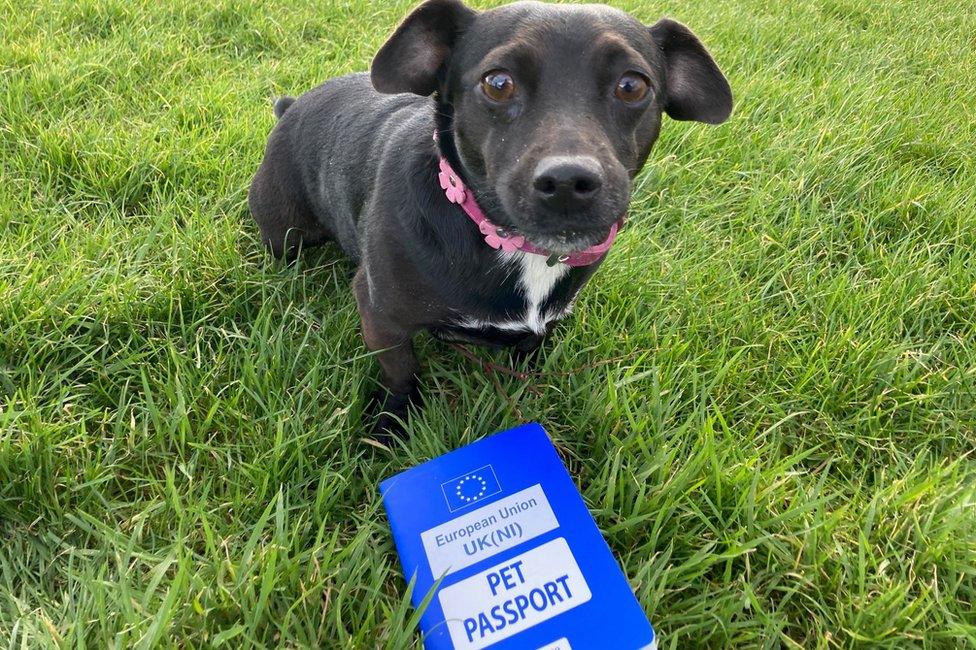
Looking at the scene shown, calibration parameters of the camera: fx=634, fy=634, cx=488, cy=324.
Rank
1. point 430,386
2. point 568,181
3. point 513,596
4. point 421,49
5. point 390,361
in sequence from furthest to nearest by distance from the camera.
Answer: point 430,386 < point 390,361 < point 421,49 < point 513,596 < point 568,181

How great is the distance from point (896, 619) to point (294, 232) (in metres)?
2.27

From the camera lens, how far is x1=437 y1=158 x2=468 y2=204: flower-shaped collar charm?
1655 millimetres

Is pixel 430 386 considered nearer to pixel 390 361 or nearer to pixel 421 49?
pixel 390 361

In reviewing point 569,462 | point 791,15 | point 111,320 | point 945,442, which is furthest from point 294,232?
point 791,15

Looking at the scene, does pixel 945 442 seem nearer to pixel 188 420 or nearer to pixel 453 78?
pixel 453 78

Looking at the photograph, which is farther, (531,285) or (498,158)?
(531,285)

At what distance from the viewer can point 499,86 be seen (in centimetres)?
159

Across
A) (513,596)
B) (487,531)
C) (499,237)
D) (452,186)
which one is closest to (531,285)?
(499,237)

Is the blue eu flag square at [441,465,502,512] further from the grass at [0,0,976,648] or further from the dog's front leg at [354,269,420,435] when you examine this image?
the dog's front leg at [354,269,420,435]

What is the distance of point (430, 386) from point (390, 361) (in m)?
0.24

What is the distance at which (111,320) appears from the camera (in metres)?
2.12

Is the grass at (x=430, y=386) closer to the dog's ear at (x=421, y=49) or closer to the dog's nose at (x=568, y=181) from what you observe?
the dog's nose at (x=568, y=181)

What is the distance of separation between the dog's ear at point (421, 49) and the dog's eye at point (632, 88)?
1.54 feet

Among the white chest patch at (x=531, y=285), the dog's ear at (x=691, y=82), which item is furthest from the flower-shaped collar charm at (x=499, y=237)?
the dog's ear at (x=691, y=82)
